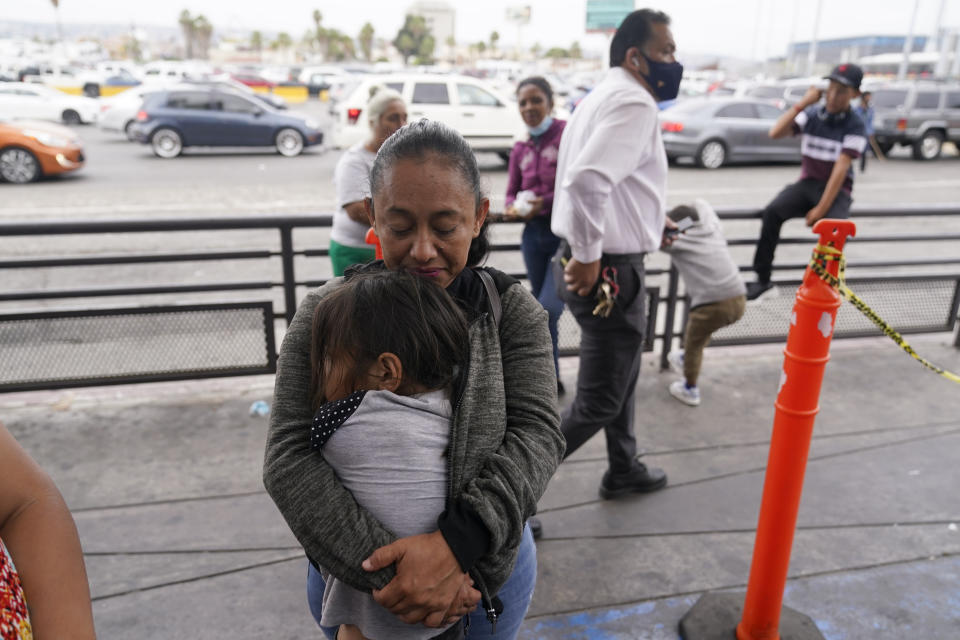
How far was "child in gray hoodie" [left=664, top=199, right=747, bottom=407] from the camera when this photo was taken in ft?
13.4

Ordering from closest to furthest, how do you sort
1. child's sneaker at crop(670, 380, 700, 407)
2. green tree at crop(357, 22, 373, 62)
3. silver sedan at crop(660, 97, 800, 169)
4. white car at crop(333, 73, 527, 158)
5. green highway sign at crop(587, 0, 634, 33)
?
child's sneaker at crop(670, 380, 700, 407) < green highway sign at crop(587, 0, 634, 33) < white car at crop(333, 73, 527, 158) < silver sedan at crop(660, 97, 800, 169) < green tree at crop(357, 22, 373, 62)

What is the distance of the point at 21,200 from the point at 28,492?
12239mm

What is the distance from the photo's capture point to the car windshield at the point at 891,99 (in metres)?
19.4

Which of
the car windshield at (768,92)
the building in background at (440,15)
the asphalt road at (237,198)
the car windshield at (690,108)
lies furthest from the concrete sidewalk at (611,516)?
the building in background at (440,15)

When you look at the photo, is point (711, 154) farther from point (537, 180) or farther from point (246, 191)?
point (537, 180)

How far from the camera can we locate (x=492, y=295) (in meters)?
1.51

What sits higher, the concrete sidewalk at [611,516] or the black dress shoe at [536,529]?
the black dress shoe at [536,529]

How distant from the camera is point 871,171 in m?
16.7

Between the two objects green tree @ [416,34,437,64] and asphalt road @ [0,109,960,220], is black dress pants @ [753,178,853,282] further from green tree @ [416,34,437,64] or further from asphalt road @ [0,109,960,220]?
green tree @ [416,34,437,64]

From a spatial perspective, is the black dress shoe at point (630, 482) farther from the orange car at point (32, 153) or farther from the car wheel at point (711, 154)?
the car wheel at point (711, 154)

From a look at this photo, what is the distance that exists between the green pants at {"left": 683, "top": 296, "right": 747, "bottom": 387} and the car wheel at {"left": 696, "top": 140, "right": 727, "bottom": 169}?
41.8ft

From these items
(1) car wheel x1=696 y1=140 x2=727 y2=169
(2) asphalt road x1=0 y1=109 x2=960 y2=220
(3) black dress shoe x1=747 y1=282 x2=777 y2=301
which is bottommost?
(2) asphalt road x1=0 y1=109 x2=960 y2=220

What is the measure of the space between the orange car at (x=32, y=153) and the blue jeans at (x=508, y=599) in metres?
14.0

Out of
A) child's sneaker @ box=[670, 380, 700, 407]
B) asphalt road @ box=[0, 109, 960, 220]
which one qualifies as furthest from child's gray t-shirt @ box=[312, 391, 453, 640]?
asphalt road @ box=[0, 109, 960, 220]
